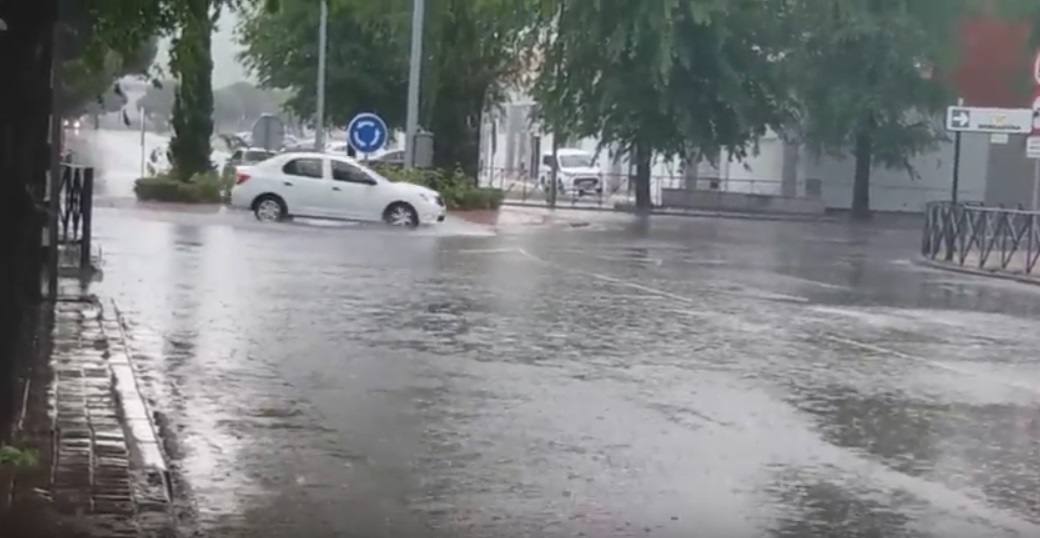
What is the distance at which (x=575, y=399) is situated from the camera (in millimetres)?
12477

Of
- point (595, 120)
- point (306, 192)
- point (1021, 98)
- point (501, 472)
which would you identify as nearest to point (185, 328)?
point (501, 472)

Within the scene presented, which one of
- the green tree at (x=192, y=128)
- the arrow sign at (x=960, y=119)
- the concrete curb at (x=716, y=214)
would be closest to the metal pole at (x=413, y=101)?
the green tree at (x=192, y=128)

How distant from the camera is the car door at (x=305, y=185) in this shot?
34875 millimetres

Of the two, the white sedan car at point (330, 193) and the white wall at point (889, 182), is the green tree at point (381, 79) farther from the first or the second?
the white wall at point (889, 182)

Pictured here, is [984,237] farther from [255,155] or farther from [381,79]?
[381,79]

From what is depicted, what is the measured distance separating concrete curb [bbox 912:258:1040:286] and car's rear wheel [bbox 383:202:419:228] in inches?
384

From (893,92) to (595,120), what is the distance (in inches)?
540

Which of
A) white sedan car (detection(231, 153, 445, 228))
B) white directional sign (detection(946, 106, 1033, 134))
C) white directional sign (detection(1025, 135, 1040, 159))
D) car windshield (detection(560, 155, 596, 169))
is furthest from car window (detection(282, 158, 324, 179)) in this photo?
car windshield (detection(560, 155, 596, 169))

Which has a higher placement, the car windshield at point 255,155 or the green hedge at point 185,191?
the car windshield at point 255,155

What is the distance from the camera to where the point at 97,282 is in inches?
765

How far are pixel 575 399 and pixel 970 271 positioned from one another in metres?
19.3

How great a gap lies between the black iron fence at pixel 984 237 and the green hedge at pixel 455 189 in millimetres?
12573

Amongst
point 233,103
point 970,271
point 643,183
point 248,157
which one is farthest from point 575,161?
point 970,271

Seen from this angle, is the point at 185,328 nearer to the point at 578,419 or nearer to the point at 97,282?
the point at 97,282
